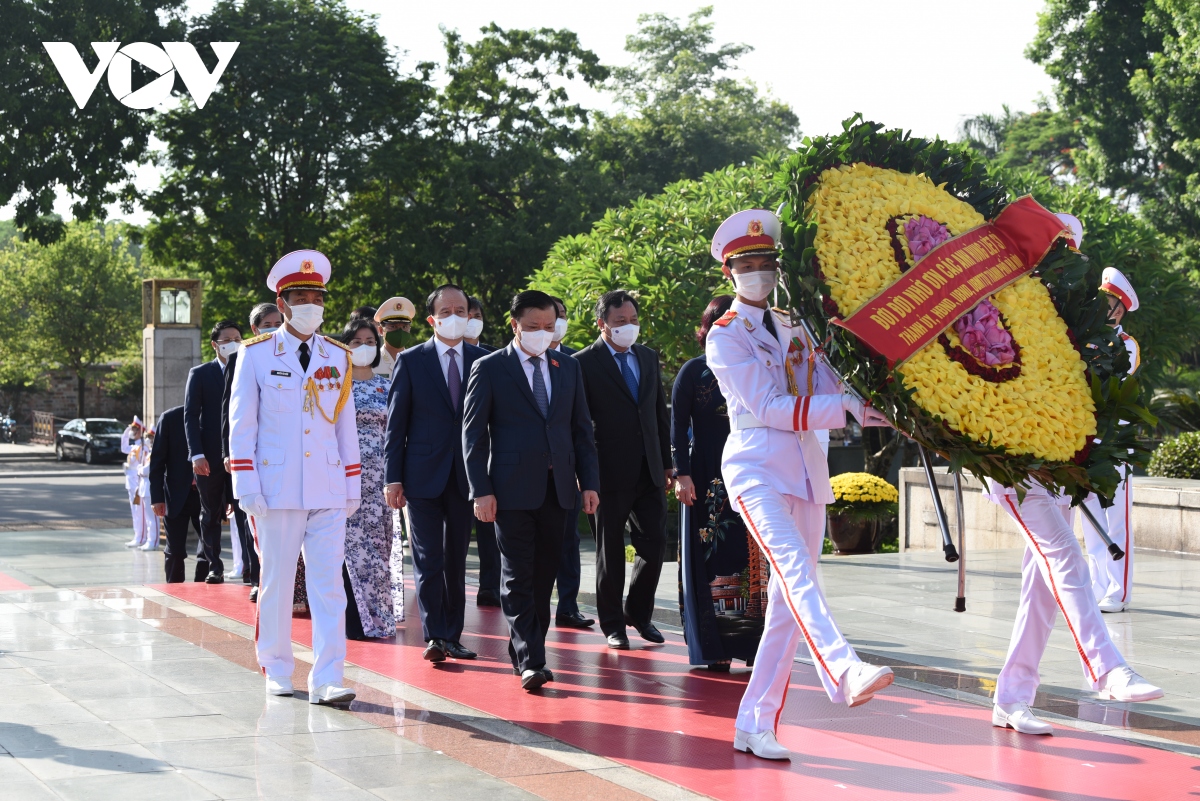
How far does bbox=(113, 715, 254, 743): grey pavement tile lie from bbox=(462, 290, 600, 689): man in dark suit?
1.46m

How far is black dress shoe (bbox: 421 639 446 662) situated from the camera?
753 cm

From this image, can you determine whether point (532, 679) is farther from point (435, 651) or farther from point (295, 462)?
point (295, 462)

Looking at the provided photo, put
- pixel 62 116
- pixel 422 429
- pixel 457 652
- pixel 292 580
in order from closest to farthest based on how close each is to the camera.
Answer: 1. pixel 292 580
2. pixel 457 652
3. pixel 422 429
4. pixel 62 116

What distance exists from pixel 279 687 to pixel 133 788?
1.78 meters

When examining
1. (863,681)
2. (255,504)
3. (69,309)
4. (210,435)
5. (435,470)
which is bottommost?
(863,681)

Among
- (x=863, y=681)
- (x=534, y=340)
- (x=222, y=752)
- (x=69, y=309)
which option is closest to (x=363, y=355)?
(x=534, y=340)

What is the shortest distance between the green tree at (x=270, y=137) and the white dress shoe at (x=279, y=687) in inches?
A: 936

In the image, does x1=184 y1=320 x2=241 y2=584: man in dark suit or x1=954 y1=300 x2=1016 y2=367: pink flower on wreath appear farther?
x1=184 y1=320 x2=241 y2=584: man in dark suit

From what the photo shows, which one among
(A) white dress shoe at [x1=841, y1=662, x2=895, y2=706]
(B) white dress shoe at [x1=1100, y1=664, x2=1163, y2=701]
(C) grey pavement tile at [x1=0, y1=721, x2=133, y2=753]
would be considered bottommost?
(C) grey pavement tile at [x1=0, y1=721, x2=133, y2=753]

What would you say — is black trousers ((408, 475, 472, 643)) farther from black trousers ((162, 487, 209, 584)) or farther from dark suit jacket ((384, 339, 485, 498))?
black trousers ((162, 487, 209, 584))

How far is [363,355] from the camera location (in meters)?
8.53

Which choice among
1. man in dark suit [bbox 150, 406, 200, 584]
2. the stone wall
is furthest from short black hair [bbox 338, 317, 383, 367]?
the stone wall

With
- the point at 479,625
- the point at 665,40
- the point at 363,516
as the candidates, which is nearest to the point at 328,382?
the point at 363,516

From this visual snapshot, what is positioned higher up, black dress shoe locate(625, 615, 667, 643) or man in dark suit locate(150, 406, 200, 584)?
man in dark suit locate(150, 406, 200, 584)
